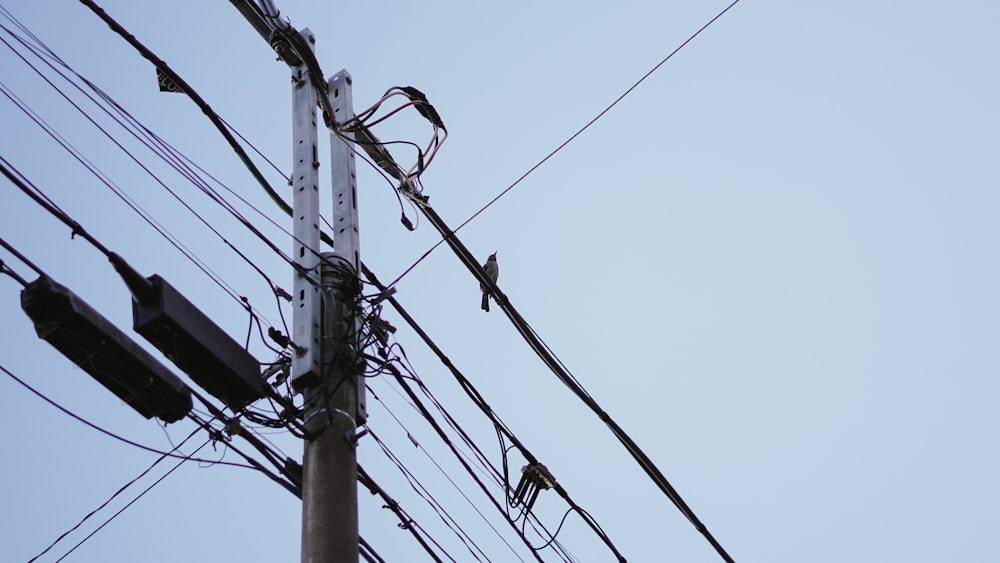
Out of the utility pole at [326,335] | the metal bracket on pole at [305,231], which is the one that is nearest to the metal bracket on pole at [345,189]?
the utility pole at [326,335]

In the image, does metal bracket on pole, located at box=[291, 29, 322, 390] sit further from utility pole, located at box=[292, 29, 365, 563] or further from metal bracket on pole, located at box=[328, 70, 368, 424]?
metal bracket on pole, located at box=[328, 70, 368, 424]

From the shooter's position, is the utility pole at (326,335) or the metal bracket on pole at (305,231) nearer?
the utility pole at (326,335)

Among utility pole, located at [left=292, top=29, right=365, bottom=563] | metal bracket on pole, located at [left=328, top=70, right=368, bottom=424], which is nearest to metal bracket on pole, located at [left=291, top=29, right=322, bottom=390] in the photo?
utility pole, located at [left=292, top=29, right=365, bottom=563]

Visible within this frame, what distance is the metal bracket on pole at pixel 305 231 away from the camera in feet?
21.1

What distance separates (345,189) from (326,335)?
121 centimetres

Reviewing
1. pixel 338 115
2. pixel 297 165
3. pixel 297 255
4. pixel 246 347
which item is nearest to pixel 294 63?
pixel 338 115

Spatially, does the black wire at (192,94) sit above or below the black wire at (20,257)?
above

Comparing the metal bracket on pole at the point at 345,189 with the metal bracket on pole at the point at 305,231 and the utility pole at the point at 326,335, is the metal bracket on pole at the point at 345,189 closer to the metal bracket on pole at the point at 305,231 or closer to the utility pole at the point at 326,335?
the utility pole at the point at 326,335

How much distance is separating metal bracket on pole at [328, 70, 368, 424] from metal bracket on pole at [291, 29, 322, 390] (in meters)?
0.22

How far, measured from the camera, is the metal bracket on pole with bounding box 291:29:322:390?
21.1ft

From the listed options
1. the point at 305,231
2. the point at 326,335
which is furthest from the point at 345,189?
the point at 326,335

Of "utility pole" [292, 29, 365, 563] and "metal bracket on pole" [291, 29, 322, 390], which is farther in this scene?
"metal bracket on pole" [291, 29, 322, 390]

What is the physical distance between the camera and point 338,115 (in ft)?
25.8

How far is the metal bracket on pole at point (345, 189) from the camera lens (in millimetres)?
6925
